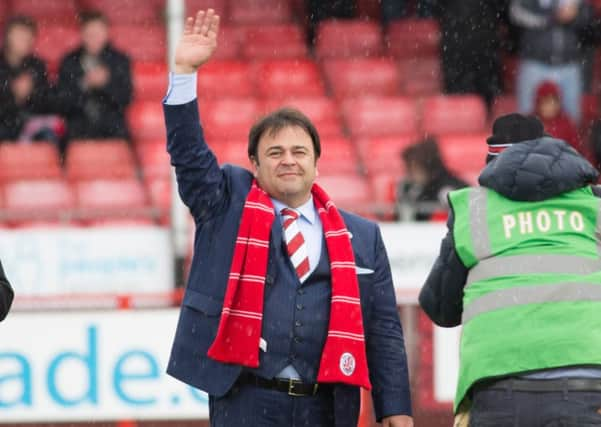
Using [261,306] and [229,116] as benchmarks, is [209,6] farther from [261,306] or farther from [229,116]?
[261,306]

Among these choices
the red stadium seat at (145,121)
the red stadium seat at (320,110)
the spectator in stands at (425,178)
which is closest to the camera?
the spectator in stands at (425,178)

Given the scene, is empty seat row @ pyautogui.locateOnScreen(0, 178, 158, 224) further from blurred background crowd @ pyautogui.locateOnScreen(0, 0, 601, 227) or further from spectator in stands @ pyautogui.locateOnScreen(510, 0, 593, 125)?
spectator in stands @ pyautogui.locateOnScreen(510, 0, 593, 125)

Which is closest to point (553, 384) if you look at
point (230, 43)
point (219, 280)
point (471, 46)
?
point (219, 280)

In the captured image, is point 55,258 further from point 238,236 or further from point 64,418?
point 238,236

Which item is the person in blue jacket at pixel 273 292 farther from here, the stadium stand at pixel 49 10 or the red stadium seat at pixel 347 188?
the stadium stand at pixel 49 10

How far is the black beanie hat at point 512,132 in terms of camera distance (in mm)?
5637

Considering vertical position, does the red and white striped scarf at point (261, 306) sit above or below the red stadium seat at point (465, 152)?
below

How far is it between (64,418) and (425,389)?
2.06m

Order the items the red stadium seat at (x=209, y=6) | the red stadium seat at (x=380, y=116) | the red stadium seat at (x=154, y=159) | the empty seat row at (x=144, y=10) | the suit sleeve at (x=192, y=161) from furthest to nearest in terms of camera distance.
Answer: the empty seat row at (x=144, y=10) < the red stadium seat at (x=209, y=6) < the red stadium seat at (x=380, y=116) < the red stadium seat at (x=154, y=159) < the suit sleeve at (x=192, y=161)

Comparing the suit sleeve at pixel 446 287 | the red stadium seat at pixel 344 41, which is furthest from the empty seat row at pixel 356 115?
the suit sleeve at pixel 446 287

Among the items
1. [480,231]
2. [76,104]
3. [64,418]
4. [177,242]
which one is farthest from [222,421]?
[76,104]

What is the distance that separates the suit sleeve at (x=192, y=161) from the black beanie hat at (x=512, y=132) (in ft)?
3.19

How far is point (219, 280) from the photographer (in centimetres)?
574

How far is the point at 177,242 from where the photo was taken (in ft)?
37.9
